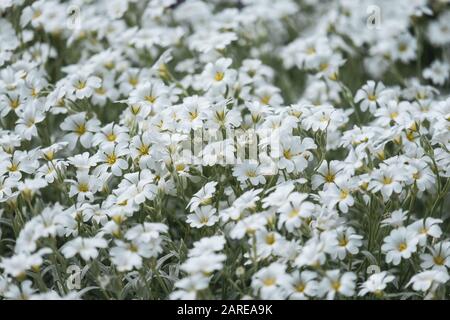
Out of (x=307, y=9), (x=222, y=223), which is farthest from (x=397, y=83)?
(x=222, y=223)

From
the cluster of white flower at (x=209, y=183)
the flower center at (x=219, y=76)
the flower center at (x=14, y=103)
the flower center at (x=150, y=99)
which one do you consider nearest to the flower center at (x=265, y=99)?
the cluster of white flower at (x=209, y=183)

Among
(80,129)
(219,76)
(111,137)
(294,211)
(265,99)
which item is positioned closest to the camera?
(294,211)

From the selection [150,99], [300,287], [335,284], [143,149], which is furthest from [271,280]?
[150,99]

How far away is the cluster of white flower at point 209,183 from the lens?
92.7 inches

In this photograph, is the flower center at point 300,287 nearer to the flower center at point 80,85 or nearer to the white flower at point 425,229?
the white flower at point 425,229

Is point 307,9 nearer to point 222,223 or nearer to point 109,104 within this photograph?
point 109,104

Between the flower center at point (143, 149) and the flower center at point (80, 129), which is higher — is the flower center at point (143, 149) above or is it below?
above

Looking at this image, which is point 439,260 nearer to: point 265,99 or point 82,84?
point 265,99

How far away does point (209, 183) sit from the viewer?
2631 millimetres

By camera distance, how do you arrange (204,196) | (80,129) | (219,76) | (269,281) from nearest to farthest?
(269,281), (204,196), (80,129), (219,76)

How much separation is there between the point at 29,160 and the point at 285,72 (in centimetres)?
208

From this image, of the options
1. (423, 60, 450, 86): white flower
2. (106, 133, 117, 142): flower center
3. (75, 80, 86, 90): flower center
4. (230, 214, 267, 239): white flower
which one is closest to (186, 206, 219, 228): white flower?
(230, 214, 267, 239): white flower

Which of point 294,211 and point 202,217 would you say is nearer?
point 294,211
